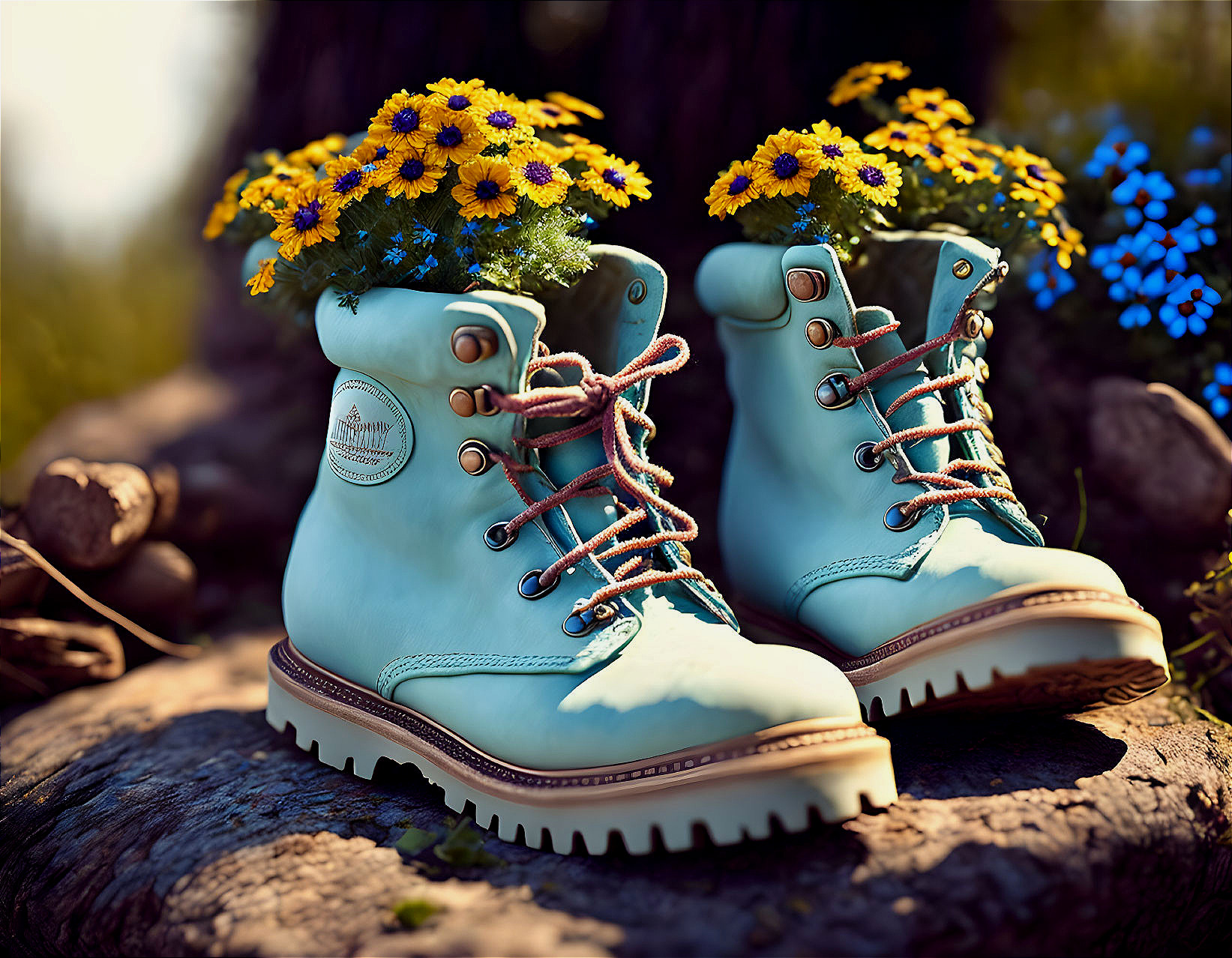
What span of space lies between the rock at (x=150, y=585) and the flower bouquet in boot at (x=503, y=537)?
741 millimetres

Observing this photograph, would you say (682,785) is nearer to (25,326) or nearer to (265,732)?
(265,732)

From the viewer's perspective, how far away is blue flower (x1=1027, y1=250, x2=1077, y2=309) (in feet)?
7.92

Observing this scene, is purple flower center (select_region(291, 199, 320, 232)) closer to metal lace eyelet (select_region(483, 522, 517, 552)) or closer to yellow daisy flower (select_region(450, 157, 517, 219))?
yellow daisy flower (select_region(450, 157, 517, 219))

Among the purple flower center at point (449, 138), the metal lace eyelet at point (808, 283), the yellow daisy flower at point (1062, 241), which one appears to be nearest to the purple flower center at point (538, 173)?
the purple flower center at point (449, 138)

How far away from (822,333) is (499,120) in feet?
2.16

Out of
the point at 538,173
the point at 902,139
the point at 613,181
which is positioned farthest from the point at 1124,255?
the point at 538,173

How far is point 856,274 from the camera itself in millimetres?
1982

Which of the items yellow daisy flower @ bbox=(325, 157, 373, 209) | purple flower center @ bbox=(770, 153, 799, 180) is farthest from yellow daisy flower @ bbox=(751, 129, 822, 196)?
yellow daisy flower @ bbox=(325, 157, 373, 209)

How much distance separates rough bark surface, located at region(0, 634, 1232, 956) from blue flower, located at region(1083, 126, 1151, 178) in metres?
1.39

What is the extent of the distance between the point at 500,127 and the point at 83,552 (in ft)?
4.50

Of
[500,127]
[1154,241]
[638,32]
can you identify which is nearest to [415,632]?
[500,127]

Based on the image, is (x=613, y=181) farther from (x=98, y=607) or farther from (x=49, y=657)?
(x=49, y=657)

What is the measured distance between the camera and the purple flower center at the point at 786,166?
5.87 ft

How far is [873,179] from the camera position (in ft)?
5.91
